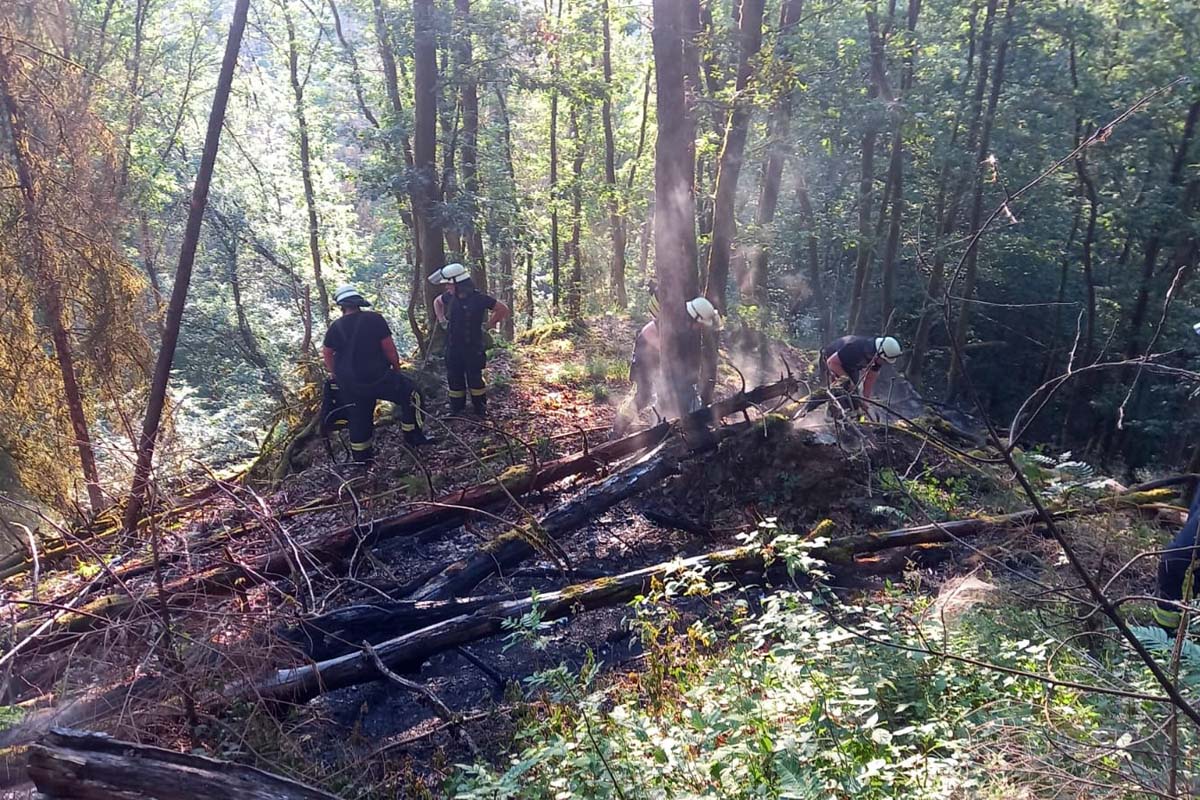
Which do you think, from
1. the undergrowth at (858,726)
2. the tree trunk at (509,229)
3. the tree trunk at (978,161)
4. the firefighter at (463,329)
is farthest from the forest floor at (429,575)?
the tree trunk at (978,161)

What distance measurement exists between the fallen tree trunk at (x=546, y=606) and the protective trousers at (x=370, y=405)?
3444 millimetres

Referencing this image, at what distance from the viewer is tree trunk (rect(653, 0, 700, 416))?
25.6 feet

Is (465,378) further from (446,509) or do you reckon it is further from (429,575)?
(429,575)

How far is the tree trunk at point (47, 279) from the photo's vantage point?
745cm

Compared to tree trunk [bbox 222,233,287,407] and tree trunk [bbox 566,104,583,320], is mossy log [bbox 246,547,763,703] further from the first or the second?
tree trunk [bbox 222,233,287,407]

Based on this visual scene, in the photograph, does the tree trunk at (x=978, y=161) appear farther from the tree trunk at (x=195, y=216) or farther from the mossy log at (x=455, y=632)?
the tree trunk at (x=195, y=216)

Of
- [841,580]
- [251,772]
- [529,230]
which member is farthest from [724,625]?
[529,230]

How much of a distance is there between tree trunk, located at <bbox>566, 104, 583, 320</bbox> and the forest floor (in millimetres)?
9195

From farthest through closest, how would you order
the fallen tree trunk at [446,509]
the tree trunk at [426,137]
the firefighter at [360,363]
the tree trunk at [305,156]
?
the tree trunk at [305,156] → the tree trunk at [426,137] → the firefighter at [360,363] → the fallen tree trunk at [446,509]

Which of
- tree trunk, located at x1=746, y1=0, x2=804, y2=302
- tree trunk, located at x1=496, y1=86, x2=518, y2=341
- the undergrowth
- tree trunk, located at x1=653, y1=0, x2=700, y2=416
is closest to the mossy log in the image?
the undergrowth

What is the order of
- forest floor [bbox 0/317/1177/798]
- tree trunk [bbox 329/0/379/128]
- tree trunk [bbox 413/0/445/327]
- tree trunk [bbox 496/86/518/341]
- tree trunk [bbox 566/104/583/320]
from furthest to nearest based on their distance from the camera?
tree trunk [bbox 566/104/583/320], tree trunk [bbox 329/0/379/128], tree trunk [bbox 496/86/518/341], tree trunk [bbox 413/0/445/327], forest floor [bbox 0/317/1177/798]

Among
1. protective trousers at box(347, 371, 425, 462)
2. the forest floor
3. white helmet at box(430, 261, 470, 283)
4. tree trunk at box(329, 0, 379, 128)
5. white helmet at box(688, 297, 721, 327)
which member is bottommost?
the forest floor

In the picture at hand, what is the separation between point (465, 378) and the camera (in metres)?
8.85

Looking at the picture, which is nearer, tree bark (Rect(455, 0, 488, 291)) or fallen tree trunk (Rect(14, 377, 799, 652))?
fallen tree trunk (Rect(14, 377, 799, 652))
